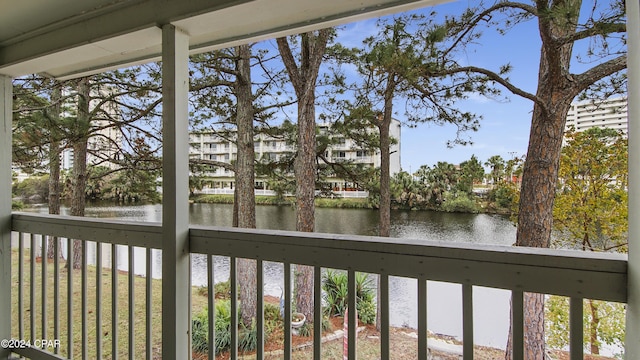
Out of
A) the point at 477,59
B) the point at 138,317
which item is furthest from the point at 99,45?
the point at 138,317

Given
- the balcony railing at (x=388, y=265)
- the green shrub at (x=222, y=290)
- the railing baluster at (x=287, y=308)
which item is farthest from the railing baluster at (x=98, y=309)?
the green shrub at (x=222, y=290)

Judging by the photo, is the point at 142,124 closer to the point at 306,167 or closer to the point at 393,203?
the point at 306,167

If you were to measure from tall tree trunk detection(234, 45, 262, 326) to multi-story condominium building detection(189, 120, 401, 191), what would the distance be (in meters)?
0.60

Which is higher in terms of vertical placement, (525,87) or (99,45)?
(525,87)

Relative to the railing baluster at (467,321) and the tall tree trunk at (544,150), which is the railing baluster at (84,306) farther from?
the tall tree trunk at (544,150)

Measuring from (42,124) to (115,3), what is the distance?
16.1 ft

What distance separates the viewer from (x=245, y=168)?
5.88 m

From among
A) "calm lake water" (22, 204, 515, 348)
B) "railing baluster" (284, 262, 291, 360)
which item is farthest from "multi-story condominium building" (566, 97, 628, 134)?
"railing baluster" (284, 262, 291, 360)

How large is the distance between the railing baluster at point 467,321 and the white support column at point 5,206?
9.70 feet

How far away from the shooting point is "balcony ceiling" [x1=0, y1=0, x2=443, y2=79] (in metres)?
→ 1.43

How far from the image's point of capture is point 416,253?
3.87ft

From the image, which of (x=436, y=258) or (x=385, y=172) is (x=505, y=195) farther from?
(x=436, y=258)

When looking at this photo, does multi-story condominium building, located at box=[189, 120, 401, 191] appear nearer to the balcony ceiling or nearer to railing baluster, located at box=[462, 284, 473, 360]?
the balcony ceiling

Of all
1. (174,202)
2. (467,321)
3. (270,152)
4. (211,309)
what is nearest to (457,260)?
(467,321)
